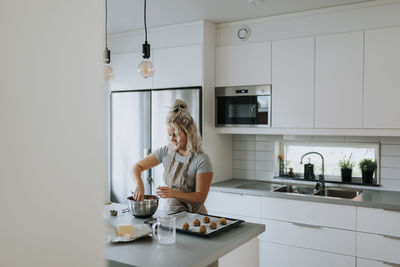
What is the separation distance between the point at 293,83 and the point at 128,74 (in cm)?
182

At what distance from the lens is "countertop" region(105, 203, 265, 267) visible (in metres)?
1.64

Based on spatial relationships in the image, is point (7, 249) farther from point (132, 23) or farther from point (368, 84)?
point (132, 23)

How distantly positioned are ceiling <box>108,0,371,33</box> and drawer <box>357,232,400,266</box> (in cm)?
188

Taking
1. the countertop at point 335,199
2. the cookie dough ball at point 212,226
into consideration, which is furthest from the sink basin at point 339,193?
the cookie dough ball at point 212,226

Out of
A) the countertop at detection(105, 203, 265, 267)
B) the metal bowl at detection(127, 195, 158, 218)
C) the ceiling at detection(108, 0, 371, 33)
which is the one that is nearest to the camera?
the countertop at detection(105, 203, 265, 267)

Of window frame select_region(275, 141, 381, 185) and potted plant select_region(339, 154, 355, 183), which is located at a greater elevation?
window frame select_region(275, 141, 381, 185)

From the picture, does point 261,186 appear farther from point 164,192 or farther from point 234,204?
point 164,192

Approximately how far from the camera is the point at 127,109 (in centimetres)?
415

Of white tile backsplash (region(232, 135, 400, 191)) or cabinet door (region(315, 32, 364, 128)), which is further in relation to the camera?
white tile backsplash (region(232, 135, 400, 191))

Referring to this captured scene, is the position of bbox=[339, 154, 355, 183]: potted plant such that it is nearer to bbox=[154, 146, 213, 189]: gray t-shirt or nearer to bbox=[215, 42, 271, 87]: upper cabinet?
bbox=[215, 42, 271, 87]: upper cabinet

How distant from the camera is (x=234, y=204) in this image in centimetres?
349

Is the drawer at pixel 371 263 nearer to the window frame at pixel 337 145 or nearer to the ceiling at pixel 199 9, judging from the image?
the window frame at pixel 337 145

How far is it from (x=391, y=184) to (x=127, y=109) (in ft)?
8.85

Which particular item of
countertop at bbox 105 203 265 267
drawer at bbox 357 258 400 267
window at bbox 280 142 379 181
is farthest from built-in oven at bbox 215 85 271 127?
countertop at bbox 105 203 265 267
